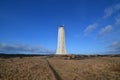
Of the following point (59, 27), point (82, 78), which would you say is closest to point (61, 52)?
point (59, 27)

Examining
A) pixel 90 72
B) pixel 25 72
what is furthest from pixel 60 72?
pixel 25 72

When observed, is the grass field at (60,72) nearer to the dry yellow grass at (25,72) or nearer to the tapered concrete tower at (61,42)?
the dry yellow grass at (25,72)

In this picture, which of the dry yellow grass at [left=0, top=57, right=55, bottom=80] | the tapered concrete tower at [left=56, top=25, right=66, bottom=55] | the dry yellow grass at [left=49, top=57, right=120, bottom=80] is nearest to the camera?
the dry yellow grass at [left=0, top=57, right=55, bottom=80]

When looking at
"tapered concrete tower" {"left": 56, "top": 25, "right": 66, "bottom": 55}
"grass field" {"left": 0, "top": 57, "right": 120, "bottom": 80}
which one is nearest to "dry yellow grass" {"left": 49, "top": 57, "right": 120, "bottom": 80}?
"grass field" {"left": 0, "top": 57, "right": 120, "bottom": 80}

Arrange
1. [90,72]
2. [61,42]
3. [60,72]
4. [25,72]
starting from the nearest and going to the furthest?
[25,72] < [90,72] < [60,72] < [61,42]

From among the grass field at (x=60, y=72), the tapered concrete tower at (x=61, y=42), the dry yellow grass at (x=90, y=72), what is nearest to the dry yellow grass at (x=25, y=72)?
the grass field at (x=60, y=72)

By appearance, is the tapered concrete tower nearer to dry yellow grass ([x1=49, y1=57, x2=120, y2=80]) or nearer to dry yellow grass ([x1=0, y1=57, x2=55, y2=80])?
dry yellow grass ([x1=49, y1=57, x2=120, y2=80])

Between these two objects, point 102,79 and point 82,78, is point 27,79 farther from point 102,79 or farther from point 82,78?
point 102,79

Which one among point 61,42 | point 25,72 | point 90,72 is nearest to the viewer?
point 25,72

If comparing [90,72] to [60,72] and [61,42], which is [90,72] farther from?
[61,42]

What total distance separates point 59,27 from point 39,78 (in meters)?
41.5

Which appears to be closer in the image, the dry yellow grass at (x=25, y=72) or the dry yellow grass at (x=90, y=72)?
the dry yellow grass at (x=25, y=72)

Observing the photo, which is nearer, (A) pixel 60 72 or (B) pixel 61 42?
(A) pixel 60 72

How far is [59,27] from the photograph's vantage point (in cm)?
5609
